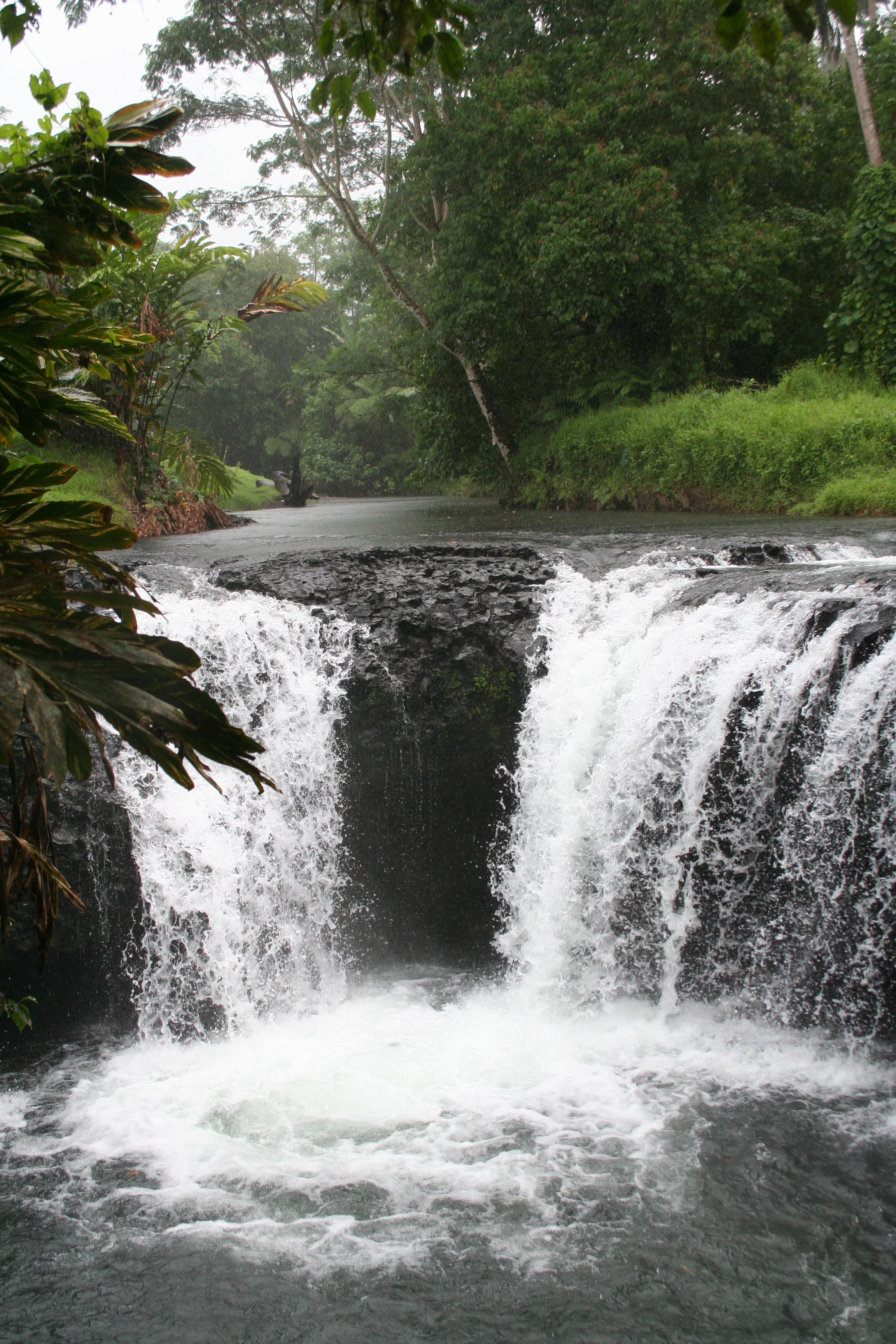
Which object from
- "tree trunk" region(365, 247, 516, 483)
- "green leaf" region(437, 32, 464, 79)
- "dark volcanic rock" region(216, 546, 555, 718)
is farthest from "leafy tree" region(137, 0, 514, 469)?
"green leaf" region(437, 32, 464, 79)

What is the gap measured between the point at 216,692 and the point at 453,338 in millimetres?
10782

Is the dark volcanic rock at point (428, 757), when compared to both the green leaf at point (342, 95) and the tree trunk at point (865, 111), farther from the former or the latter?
the tree trunk at point (865, 111)

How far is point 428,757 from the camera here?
20.9 feet

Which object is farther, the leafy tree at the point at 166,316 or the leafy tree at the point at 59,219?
the leafy tree at the point at 166,316

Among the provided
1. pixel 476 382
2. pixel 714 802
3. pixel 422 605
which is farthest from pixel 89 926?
pixel 476 382

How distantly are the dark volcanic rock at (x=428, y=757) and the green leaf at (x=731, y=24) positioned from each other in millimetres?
4866

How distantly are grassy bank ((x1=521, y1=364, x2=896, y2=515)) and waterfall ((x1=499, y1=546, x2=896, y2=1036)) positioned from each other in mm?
4865

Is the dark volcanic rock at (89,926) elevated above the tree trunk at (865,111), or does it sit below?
below

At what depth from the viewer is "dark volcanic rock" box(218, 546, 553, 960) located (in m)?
6.27

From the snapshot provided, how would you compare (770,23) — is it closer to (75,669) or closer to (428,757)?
(75,669)

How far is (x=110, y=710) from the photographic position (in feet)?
4.78

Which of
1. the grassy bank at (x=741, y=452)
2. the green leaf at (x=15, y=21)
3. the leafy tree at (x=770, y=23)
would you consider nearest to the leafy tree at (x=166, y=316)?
the grassy bank at (x=741, y=452)

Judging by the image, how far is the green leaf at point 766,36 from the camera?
1.37m

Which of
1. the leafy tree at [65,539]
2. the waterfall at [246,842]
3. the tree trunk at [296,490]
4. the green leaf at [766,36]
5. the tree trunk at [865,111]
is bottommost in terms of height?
the waterfall at [246,842]
